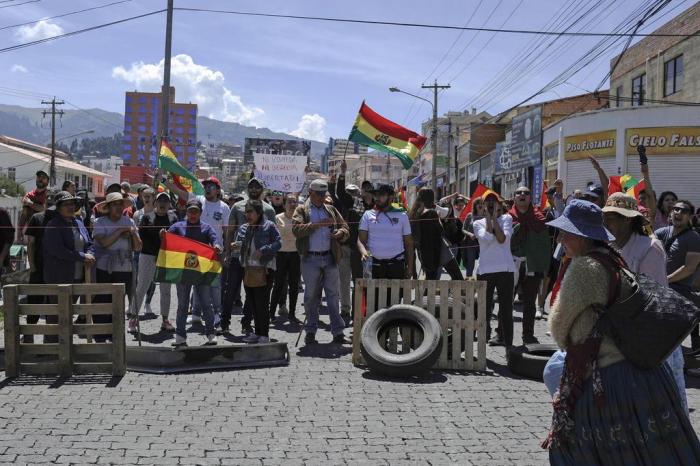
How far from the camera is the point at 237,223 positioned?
10.1 m

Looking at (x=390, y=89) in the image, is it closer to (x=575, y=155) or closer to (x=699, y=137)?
(x=575, y=155)

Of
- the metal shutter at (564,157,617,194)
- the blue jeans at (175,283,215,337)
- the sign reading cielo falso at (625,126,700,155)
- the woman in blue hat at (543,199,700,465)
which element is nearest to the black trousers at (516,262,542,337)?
the blue jeans at (175,283,215,337)

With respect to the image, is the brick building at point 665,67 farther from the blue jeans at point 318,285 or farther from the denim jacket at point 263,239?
the denim jacket at point 263,239

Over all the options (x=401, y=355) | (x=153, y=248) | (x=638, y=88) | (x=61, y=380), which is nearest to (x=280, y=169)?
(x=153, y=248)

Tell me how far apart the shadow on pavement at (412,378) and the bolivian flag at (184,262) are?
90.9 inches

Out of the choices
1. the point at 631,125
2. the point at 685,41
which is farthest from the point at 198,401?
the point at 685,41

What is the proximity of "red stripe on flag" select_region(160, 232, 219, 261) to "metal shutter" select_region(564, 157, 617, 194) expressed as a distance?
26.4 metres

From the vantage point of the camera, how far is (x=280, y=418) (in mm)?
6070

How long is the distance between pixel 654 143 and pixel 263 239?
1034 inches

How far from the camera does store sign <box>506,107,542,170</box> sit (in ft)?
135

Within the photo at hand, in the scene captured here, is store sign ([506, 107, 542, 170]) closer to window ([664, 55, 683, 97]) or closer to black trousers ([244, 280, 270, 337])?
window ([664, 55, 683, 97])

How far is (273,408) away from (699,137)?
94.9 ft

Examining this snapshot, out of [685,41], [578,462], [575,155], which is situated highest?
[685,41]

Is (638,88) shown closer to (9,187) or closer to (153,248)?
(153,248)
